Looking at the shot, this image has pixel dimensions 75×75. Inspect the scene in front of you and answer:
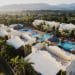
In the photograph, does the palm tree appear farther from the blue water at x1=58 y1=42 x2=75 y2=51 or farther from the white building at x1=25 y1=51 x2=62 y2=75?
the blue water at x1=58 y1=42 x2=75 y2=51

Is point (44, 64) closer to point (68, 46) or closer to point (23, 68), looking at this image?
point (23, 68)

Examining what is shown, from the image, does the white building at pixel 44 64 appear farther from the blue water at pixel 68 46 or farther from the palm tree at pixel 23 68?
the blue water at pixel 68 46

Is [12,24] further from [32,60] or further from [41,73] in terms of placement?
[41,73]

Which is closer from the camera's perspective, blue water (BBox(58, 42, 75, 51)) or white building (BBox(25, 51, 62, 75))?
white building (BBox(25, 51, 62, 75))

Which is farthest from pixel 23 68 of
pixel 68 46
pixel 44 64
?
pixel 68 46

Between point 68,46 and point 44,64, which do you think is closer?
point 44,64

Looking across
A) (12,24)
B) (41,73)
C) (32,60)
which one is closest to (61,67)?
(41,73)

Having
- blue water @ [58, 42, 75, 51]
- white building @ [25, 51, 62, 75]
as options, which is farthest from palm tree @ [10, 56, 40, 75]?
blue water @ [58, 42, 75, 51]

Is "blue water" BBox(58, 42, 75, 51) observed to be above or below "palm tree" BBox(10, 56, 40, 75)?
below

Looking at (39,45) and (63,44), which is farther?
(63,44)

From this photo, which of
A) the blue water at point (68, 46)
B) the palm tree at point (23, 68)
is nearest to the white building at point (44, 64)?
the palm tree at point (23, 68)

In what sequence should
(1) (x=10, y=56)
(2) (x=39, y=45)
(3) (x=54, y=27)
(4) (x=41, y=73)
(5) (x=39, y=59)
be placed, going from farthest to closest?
(3) (x=54, y=27)
(2) (x=39, y=45)
(1) (x=10, y=56)
(5) (x=39, y=59)
(4) (x=41, y=73)
